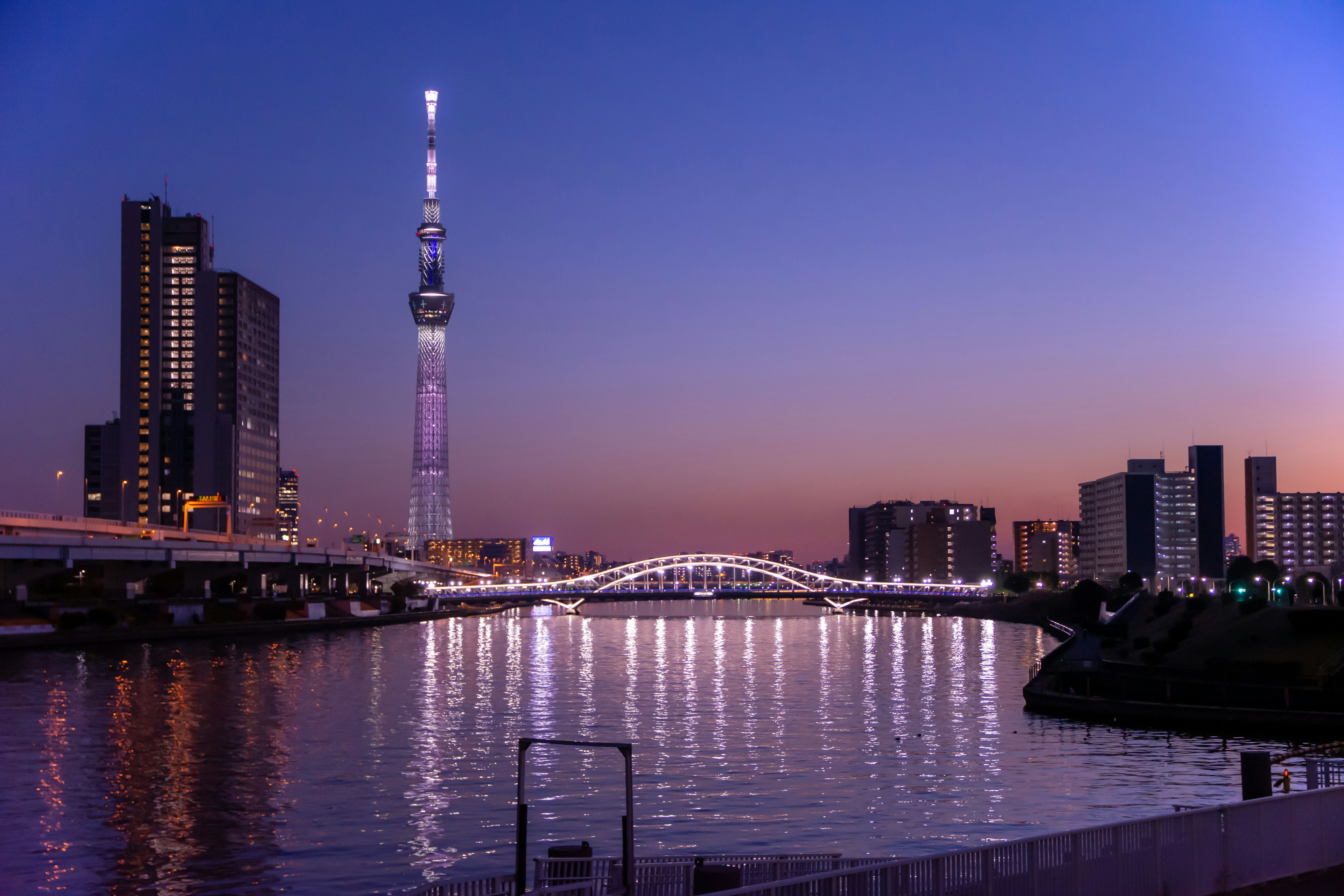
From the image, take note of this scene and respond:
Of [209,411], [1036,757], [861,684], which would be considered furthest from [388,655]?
[209,411]

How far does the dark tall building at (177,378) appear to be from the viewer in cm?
16775

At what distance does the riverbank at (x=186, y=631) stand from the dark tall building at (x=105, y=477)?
56.3 meters

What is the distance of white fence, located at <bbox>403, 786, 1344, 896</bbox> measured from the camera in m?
11.3

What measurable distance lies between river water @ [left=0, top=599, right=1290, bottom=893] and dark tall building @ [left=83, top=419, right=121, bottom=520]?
112 meters

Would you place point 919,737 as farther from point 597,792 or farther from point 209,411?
point 209,411

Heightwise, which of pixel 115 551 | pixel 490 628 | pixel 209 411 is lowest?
pixel 490 628

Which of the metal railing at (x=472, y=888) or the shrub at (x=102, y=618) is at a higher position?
the metal railing at (x=472, y=888)

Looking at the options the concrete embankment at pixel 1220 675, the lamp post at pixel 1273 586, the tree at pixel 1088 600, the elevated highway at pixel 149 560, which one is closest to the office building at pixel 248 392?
the elevated highway at pixel 149 560

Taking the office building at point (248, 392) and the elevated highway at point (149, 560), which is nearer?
the elevated highway at point (149, 560)

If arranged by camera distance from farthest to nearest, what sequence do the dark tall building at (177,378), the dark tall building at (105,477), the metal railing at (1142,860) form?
the dark tall building at (105,477) < the dark tall building at (177,378) < the metal railing at (1142,860)

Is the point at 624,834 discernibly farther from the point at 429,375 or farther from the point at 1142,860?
the point at 429,375

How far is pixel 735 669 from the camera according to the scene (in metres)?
71.9

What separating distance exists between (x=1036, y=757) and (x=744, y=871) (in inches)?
930

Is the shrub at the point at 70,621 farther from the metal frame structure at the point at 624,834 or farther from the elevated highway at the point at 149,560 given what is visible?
the metal frame structure at the point at 624,834
